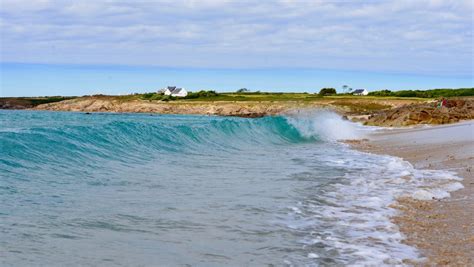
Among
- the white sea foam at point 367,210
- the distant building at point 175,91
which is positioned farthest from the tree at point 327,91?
the white sea foam at point 367,210

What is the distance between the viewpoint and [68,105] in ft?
458

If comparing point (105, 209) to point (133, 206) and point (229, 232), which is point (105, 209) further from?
point (229, 232)

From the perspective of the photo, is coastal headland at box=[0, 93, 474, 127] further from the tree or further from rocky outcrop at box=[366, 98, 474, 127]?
the tree

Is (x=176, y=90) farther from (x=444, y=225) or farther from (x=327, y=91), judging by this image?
(x=444, y=225)

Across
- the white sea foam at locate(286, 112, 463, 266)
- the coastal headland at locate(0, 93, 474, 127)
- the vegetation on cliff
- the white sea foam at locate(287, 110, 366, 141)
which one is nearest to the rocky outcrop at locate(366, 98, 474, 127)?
the coastal headland at locate(0, 93, 474, 127)

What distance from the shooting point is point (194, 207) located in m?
9.37

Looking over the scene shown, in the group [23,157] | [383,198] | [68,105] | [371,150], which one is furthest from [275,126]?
[68,105]

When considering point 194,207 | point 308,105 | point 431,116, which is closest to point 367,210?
point 194,207

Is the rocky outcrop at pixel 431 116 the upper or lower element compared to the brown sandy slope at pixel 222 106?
lower

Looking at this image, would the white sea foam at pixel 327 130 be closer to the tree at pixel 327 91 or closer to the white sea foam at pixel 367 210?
the white sea foam at pixel 367 210

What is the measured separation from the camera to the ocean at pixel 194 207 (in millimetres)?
6484

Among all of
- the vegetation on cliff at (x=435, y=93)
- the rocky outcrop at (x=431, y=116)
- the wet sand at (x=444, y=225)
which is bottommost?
the wet sand at (x=444, y=225)

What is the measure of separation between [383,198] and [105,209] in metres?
5.07

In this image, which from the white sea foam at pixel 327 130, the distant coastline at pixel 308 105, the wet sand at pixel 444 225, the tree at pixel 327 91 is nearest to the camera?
the wet sand at pixel 444 225
